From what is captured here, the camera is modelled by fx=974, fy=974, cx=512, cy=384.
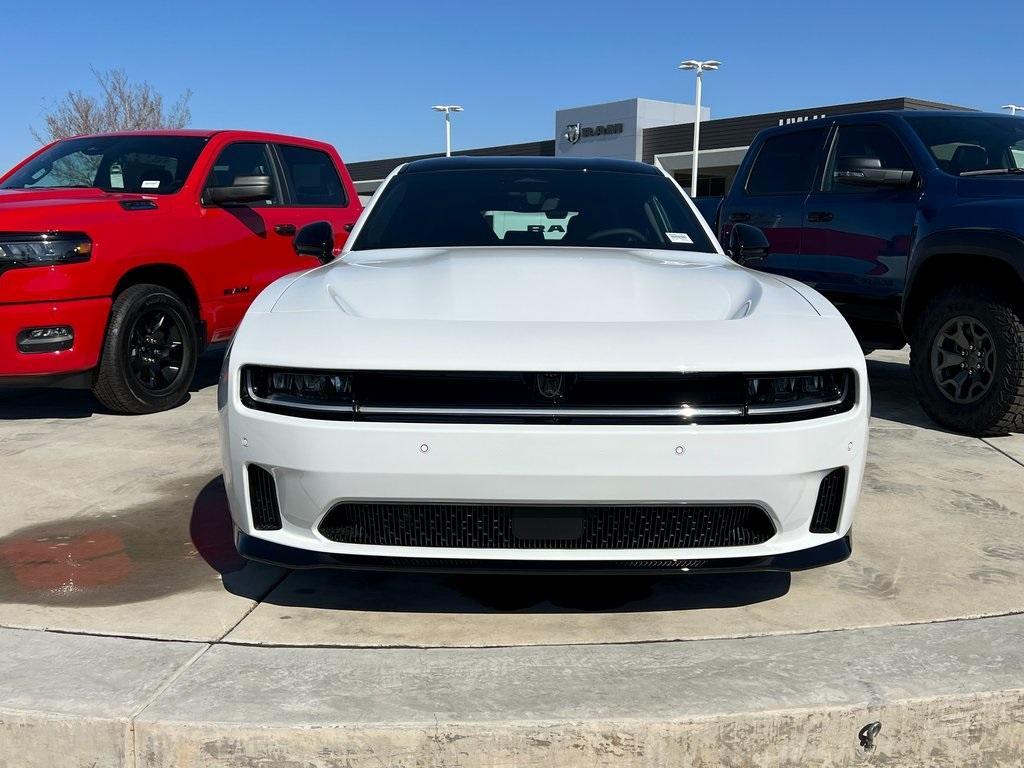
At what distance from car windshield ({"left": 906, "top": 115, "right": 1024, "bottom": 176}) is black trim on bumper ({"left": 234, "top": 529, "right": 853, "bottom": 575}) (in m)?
3.95

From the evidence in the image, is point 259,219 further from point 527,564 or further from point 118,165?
point 527,564

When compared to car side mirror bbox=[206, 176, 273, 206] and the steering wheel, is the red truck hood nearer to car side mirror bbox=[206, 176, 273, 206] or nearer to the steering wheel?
car side mirror bbox=[206, 176, 273, 206]

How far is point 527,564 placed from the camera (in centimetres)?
265

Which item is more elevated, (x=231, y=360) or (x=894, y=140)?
(x=894, y=140)

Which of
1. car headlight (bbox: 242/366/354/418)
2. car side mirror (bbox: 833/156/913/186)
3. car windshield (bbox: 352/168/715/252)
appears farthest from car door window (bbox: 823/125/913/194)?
car headlight (bbox: 242/366/354/418)

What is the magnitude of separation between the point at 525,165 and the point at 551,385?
213 centimetres

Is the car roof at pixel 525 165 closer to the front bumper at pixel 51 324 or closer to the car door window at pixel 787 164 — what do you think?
the front bumper at pixel 51 324

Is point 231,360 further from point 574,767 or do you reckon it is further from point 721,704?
point 721,704

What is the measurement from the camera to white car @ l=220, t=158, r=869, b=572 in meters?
2.54

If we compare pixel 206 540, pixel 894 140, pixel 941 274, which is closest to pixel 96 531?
pixel 206 540

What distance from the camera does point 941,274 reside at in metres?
5.70

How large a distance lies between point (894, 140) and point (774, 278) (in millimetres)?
3165

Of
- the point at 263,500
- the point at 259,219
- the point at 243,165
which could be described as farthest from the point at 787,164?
the point at 263,500

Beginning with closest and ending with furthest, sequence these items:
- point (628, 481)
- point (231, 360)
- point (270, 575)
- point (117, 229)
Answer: point (628, 481)
point (231, 360)
point (270, 575)
point (117, 229)
